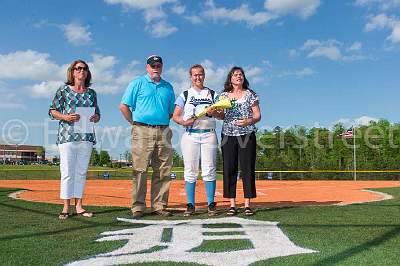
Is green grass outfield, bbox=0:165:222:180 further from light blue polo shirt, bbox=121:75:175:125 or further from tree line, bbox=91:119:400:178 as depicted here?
light blue polo shirt, bbox=121:75:175:125

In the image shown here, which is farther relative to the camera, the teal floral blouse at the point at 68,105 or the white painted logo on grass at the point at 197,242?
the teal floral blouse at the point at 68,105

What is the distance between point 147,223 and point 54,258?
5.77 feet

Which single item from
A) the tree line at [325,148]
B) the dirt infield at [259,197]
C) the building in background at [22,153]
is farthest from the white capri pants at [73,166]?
the building in background at [22,153]

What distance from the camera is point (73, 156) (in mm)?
5332

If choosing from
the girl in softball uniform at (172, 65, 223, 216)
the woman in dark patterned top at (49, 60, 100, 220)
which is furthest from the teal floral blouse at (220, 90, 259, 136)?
the woman in dark patterned top at (49, 60, 100, 220)

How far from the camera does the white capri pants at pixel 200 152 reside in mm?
5459

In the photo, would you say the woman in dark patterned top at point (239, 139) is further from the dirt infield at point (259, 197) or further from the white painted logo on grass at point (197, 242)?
the dirt infield at point (259, 197)

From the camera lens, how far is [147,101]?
5.57 metres

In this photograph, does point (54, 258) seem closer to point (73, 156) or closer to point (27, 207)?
point (73, 156)

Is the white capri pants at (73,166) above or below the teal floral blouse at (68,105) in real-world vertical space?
below

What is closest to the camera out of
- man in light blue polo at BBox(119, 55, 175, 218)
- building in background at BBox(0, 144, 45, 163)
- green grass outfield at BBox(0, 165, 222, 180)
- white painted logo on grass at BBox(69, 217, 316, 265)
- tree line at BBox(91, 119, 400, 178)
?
white painted logo on grass at BBox(69, 217, 316, 265)

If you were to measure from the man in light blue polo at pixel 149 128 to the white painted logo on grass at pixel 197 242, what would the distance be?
840mm

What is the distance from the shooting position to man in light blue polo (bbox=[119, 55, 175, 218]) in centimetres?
556

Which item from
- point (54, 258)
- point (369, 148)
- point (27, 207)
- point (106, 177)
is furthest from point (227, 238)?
point (369, 148)
